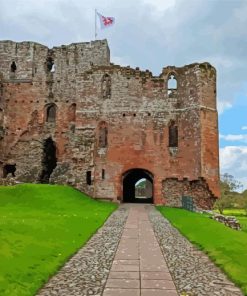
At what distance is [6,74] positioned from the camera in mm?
48469

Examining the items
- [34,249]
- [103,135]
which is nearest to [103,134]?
[103,135]

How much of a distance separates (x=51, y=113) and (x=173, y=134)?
1576 cm

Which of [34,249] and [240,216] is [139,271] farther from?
[240,216]

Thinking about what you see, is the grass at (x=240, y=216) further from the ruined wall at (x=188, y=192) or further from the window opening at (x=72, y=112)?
the window opening at (x=72, y=112)

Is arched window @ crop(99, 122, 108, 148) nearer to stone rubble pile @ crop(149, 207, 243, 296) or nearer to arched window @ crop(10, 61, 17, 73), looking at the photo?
arched window @ crop(10, 61, 17, 73)

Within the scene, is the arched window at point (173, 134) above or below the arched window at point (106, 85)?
below

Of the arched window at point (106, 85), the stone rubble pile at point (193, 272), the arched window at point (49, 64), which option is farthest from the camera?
the arched window at point (49, 64)

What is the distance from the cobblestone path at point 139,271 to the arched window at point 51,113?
34.2 m

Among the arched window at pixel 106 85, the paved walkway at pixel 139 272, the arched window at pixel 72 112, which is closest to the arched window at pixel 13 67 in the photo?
the arched window at pixel 72 112

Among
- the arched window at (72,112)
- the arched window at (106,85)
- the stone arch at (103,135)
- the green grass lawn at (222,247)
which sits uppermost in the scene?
the arched window at (106,85)

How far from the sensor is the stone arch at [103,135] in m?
40.6

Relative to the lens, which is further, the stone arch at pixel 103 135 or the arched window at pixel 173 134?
the stone arch at pixel 103 135

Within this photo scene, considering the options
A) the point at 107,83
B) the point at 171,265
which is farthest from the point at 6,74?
the point at 171,265

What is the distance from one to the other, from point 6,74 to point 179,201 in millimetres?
25298
